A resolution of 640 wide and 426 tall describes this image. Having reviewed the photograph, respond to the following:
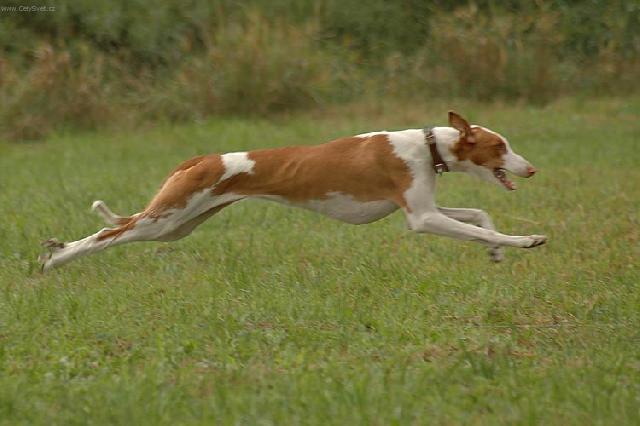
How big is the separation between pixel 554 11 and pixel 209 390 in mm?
17148

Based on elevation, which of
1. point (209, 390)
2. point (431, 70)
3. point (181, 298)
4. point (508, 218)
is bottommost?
point (431, 70)

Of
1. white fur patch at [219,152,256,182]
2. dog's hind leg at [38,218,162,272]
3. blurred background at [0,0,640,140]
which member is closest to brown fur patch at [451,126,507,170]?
white fur patch at [219,152,256,182]

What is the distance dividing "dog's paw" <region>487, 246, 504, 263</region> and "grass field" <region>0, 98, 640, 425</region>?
8cm

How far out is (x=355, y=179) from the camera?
281 inches

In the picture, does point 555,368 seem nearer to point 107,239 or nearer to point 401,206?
point 401,206

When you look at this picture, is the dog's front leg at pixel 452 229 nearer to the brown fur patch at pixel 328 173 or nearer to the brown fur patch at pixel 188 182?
the brown fur patch at pixel 328 173

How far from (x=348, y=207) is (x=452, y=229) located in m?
0.71

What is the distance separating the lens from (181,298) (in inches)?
262

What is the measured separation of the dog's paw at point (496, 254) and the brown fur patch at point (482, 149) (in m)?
0.54

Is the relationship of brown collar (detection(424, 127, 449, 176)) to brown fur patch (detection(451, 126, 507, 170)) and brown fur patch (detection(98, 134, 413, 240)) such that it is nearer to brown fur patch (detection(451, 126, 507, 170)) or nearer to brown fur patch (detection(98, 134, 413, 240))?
brown fur patch (detection(451, 126, 507, 170))

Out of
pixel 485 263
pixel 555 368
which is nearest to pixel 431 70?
pixel 485 263

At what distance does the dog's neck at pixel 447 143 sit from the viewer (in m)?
7.09

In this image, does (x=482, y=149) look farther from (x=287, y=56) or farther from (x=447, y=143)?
(x=287, y=56)

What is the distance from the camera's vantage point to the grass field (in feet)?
15.4
